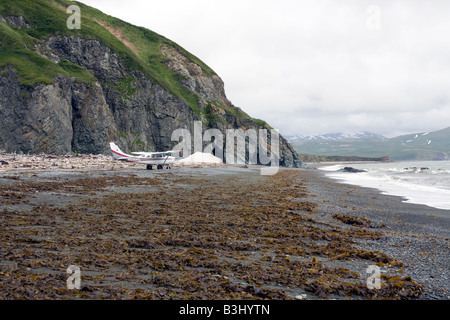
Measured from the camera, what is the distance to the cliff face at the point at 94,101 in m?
39.6

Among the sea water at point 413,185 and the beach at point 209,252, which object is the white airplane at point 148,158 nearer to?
the sea water at point 413,185

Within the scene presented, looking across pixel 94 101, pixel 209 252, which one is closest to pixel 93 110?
pixel 94 101

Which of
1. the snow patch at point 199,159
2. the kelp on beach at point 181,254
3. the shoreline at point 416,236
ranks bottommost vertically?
the shoreline at point 416,236

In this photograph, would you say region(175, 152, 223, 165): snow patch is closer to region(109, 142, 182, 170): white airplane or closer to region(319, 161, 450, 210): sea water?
region(109, 142, 182, 170): white airplane

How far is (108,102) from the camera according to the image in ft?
181

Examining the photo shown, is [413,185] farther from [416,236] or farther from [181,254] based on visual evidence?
[181,254]

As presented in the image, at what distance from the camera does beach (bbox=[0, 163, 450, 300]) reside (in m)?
4.71

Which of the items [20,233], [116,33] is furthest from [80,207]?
[116,33]

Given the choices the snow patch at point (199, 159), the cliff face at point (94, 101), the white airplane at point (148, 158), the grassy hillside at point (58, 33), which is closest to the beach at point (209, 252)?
the white airplane at point (148, 158)

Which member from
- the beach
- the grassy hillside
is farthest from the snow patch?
the beach
